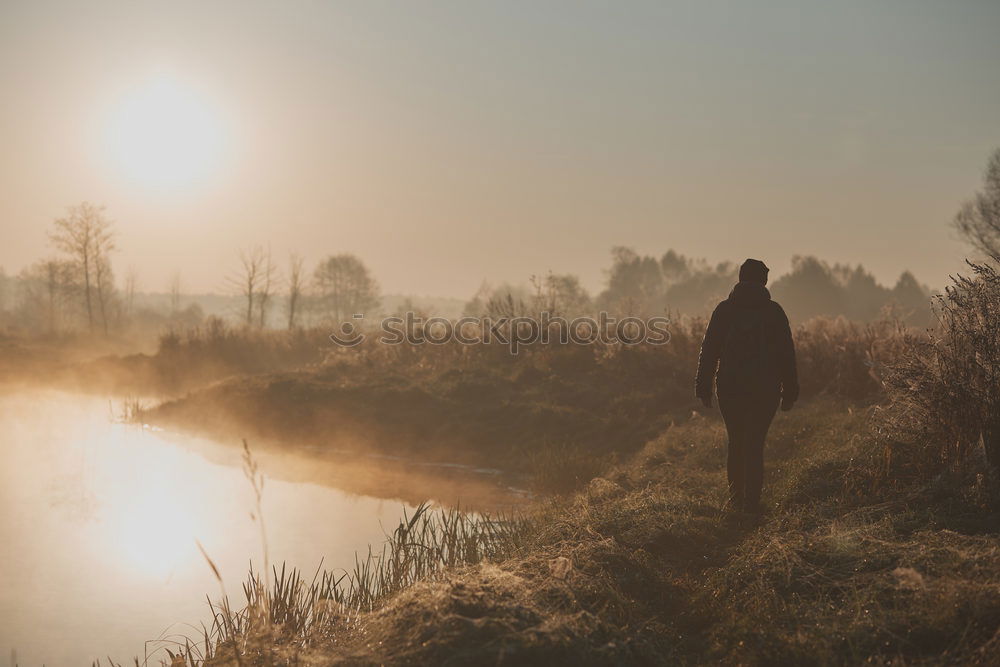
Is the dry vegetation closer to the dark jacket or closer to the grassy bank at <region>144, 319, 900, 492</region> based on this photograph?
the dark jacket

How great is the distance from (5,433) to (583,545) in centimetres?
1787

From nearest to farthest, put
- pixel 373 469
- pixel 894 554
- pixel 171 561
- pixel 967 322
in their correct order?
pixel 894 554 → pixel 967 322 → pixel 171 561 → pixel 373 469

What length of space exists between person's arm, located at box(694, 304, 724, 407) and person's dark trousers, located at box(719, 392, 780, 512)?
0.25m

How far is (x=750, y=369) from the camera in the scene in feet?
23.9

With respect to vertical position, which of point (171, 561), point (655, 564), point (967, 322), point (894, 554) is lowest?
point (171, 561)

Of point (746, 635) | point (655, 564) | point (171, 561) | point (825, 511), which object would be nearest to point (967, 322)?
point (825, 511)

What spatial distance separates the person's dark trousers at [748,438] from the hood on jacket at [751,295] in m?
0.91

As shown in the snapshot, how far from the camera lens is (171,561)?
1012 centimetres

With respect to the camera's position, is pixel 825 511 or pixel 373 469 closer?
pixel 825 511

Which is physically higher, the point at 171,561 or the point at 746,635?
the point at 746,635

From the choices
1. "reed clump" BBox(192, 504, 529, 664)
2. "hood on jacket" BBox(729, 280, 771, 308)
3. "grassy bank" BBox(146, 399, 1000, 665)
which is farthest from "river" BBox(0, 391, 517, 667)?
"hood on jacket" BBox(729, 280, 771, 308)

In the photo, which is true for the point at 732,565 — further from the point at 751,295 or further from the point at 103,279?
the point at 103,279

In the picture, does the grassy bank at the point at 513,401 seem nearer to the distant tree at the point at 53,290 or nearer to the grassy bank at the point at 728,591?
the grassy bank at the point at 728,591

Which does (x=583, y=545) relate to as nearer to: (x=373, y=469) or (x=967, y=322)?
(x=967, y=322)
